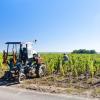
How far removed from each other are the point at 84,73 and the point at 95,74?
37.2 inches

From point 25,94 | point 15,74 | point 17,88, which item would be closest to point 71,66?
point 15,74

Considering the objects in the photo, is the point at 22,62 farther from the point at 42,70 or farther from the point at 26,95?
the point at 26,95

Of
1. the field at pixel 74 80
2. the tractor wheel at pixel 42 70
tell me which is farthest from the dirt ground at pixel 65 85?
the tractor wheel at pixel 42 70

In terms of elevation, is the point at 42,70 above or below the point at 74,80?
above

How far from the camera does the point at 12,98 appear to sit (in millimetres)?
12734

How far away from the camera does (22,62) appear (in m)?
18.9

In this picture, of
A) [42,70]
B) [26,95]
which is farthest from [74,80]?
[26,95]

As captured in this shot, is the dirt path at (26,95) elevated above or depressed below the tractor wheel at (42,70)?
below

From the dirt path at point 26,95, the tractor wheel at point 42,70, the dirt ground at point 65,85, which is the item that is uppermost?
the tractor wheel at point 42,70

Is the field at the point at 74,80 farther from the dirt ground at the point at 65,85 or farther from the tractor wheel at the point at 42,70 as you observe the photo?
the tractor wheel at the point at 42,70

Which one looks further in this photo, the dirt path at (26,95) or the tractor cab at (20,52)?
the tractor cab at (20,52)

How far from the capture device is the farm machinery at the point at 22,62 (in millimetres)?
18125

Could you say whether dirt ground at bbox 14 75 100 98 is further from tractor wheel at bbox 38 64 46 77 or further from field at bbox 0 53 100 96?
tractor wheel at bbox 38 64 46 77

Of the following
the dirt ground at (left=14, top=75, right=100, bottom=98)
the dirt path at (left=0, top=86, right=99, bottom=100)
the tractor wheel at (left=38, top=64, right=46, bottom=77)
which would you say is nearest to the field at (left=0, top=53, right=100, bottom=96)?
the dirt ground at (left=14, top=75, right=100, bottom=98)
